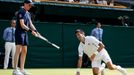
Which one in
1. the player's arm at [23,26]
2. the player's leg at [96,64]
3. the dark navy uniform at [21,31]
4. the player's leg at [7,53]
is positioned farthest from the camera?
the player's leg at [7,53]

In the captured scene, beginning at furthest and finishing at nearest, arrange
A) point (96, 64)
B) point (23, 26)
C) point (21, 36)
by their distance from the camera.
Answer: point (96, 64) < point (21, 36) < point (23, 26)

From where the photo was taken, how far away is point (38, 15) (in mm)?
24938

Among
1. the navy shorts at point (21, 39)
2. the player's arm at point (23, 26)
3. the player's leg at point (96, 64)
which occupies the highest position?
the player's arm at point (23, 26)

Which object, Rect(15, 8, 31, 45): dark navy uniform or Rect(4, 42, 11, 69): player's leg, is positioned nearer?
Rect(15, 8, 31, 45): dark navy uniform

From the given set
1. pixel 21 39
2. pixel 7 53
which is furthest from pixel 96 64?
pixel 7 53

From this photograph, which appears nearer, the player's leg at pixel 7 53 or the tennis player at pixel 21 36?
the tennis player at pixel 21 36

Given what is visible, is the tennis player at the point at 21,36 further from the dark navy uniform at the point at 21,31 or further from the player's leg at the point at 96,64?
the player's leg at the point at 96,64

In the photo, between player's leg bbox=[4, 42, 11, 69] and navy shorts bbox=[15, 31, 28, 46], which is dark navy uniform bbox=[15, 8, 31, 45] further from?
player's leg bbox=[4, 42, 11, 69]

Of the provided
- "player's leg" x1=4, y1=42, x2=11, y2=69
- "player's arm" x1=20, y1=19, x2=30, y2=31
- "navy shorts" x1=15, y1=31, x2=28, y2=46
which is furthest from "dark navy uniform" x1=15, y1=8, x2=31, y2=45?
"player's leg" x1=4, y1=42, x2=11, y2=69

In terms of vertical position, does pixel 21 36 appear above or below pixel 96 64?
above

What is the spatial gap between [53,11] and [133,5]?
21.4ft

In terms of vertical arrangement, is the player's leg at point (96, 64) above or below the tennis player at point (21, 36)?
below

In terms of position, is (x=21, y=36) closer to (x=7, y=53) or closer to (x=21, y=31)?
(x=21, y=31)

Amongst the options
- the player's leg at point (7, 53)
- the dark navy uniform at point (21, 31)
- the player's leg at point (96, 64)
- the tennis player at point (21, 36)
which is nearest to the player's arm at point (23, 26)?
the tennis player at point (21, 36)
